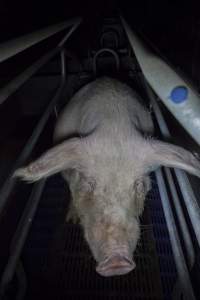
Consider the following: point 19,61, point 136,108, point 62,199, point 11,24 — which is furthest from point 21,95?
point 136,108

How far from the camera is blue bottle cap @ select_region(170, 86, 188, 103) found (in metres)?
0.95

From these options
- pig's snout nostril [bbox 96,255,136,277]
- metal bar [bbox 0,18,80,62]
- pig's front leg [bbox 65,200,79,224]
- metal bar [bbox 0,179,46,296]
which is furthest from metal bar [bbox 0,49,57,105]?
pig's front leg [bbox 65,200,79,224]

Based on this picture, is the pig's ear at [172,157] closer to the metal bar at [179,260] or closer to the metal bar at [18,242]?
the metal bar at [179,260]

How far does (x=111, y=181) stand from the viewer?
2160 millimetres

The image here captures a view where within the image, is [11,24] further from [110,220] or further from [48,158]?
[110,220]

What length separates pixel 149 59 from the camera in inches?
42.9

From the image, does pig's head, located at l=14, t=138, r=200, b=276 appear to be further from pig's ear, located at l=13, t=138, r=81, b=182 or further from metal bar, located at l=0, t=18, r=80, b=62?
metal bar, located at l=0, t=18, r=80, b=62

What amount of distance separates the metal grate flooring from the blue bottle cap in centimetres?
171

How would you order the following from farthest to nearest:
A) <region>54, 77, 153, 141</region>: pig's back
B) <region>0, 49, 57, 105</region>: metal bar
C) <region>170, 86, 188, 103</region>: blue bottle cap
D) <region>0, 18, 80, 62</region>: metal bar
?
<region>54, 77, 153, 141</region>: pig's back
<region>0, 49, 57, 105</region>: metal bar
<region>0, 18, 80, 62</region>: metal bar
<region>170, 86, 188, 103</region>: blue bottle cap

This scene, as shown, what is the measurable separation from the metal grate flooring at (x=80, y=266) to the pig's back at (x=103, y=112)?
706 millimetres

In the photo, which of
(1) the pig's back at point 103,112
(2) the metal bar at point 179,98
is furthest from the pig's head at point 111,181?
(2) the metal bar at point 179,98

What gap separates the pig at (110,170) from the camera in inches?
77.9

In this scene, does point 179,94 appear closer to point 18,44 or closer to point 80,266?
point 18,44

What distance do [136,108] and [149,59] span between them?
6.02 ft
